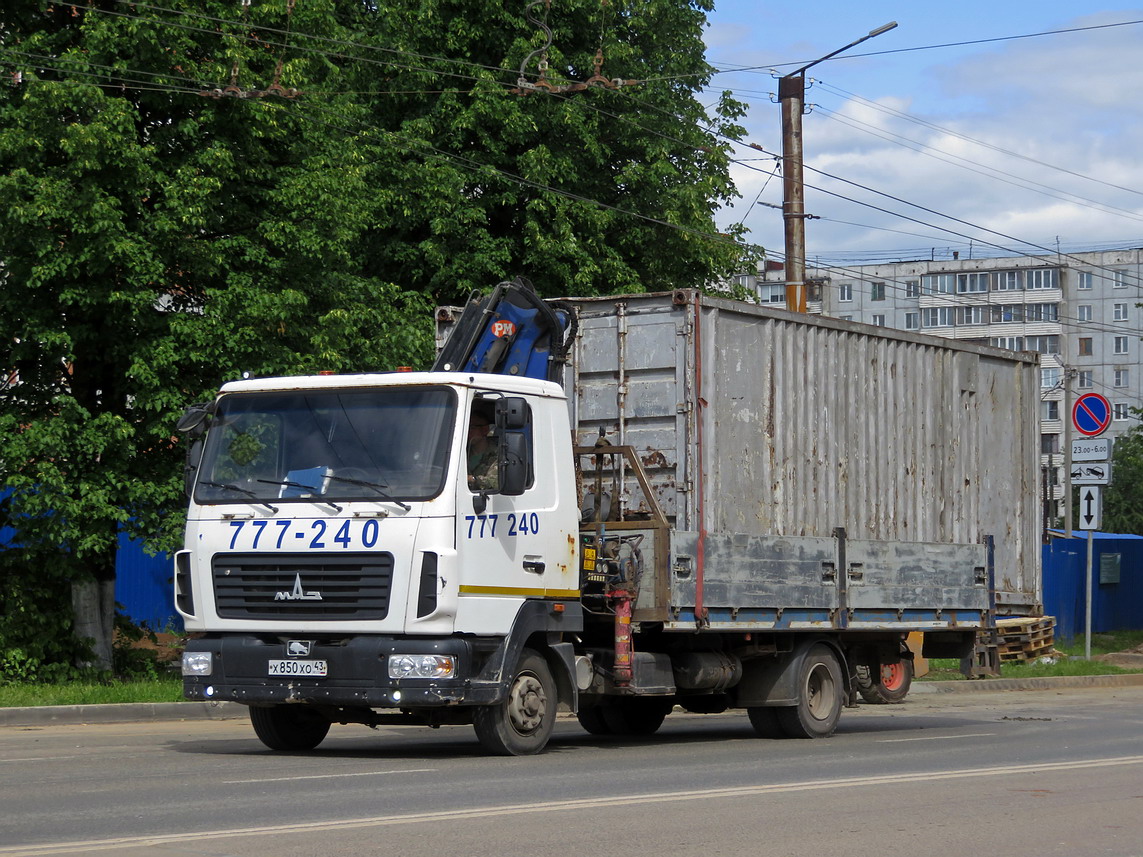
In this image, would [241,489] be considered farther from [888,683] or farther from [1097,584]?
[1097,584]

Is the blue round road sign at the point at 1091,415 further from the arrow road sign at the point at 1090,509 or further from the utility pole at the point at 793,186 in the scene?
the utility pole at the point at 793,186

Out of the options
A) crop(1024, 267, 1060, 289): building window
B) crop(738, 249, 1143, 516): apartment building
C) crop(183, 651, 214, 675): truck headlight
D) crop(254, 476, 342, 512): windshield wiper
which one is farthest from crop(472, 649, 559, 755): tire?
crop(1024, 267, 1060, 289): building window

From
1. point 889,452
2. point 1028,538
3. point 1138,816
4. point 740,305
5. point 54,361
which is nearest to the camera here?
point 1138,816

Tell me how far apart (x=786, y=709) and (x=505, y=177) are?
1492 centimetres

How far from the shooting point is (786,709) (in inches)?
584

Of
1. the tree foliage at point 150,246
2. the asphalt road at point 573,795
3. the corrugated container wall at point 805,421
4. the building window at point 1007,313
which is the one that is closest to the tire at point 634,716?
the asphalt road at point 573,795

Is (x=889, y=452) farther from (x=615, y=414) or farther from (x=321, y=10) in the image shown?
(x=321, y=10)

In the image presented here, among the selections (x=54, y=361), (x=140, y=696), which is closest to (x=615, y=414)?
(x=140, y=696)

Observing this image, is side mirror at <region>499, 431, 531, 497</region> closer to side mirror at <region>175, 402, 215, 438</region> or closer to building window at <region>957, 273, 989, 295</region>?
side mirror at <region>175, 402, 215, 438</region>

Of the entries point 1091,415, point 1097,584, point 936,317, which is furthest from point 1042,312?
point 1091,415

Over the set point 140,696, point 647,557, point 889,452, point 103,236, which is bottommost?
point 140,696

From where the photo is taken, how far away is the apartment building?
105438mm

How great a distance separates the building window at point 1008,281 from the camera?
111 m

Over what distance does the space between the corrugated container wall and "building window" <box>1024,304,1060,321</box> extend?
314 ft
